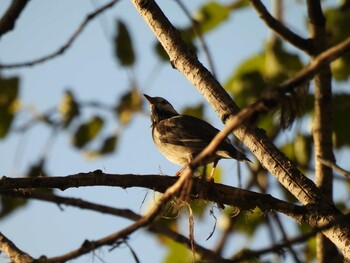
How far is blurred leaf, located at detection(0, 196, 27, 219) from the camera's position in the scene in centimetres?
508

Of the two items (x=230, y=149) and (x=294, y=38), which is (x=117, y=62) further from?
(x=294, y=38)

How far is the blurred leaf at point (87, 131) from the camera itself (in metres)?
5.62

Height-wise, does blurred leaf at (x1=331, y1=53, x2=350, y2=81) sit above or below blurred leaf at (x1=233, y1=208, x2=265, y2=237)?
above

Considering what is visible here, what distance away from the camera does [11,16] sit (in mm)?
3693

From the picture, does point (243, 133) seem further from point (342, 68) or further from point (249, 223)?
point (342, 68)

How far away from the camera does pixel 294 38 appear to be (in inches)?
177

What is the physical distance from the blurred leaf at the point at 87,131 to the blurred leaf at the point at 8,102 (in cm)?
62

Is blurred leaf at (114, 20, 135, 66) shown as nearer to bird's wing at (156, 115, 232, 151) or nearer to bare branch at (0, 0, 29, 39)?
bird's wing at (156, 115, 232, 151)

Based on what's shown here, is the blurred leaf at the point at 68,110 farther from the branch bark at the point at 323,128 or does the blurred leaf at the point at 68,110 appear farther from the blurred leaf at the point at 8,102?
the branch bark at the point at 323,128

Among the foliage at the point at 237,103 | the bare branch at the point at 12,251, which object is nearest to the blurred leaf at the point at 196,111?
the foliage at the point at 237,103

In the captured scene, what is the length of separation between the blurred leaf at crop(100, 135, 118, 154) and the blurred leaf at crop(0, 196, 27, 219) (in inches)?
39.3

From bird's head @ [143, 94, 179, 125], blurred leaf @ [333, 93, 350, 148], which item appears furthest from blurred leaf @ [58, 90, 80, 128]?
bird's head @ [143, 94, 179, 125]

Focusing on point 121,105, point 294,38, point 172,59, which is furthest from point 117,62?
point 294,38

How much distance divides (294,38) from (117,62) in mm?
1671
